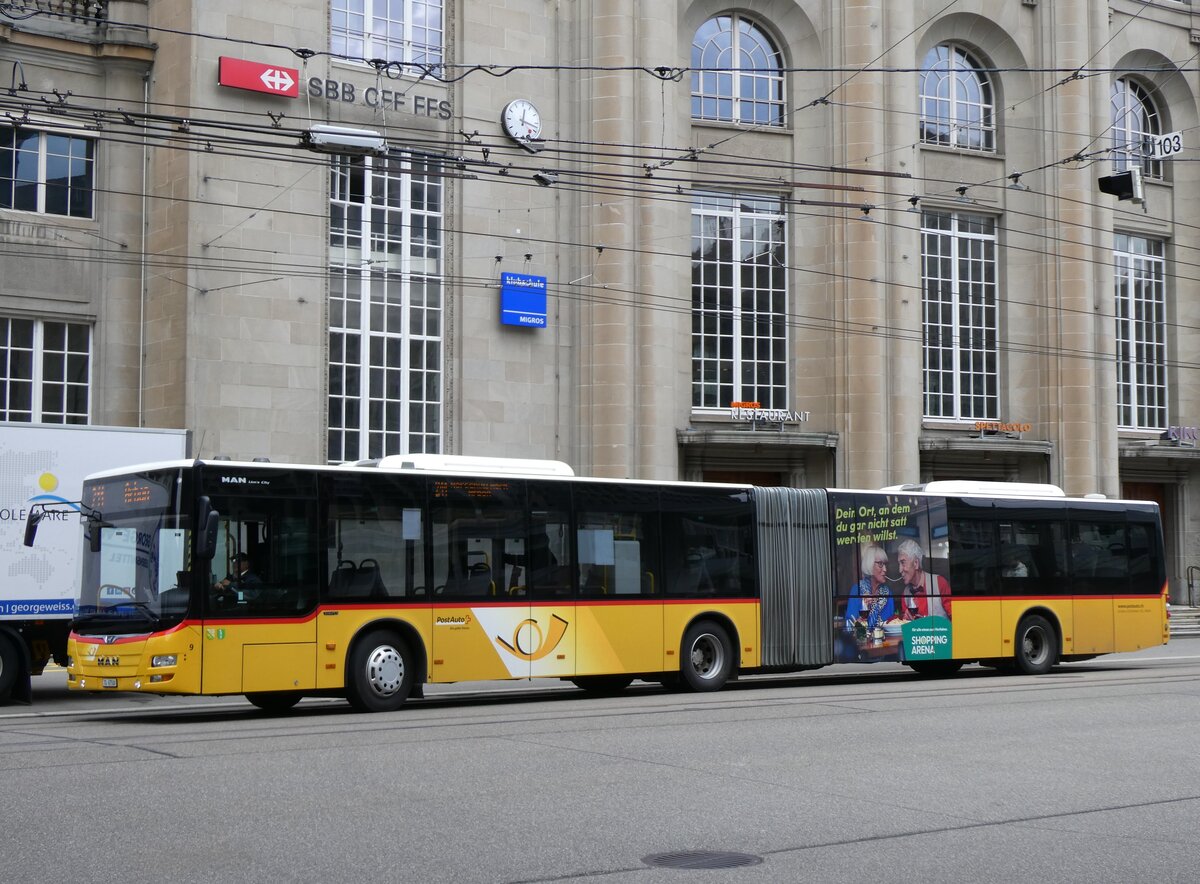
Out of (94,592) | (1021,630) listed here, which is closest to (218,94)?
(94,592)

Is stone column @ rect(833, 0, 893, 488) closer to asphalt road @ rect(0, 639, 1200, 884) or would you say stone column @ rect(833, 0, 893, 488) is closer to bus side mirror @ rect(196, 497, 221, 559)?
asphalt road @ rect(0, 639, 1200, 884)

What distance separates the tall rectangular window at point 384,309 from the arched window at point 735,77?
7.77m

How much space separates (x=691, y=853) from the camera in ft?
26.9

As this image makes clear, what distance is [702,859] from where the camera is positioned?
802cm

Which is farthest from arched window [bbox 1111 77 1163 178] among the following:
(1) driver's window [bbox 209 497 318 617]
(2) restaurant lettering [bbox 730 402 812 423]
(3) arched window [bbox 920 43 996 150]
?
(1) driver's window [bbox 209 497 318 617]

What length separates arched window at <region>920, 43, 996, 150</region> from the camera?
39.2 meters

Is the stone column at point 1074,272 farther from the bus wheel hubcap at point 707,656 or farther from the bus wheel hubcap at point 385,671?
the bus wheel hubcap at point 385,671

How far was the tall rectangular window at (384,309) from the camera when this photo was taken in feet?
103

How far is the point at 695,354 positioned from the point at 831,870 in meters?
28.8

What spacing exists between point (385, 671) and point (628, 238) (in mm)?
18803

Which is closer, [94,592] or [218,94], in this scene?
[94,592]

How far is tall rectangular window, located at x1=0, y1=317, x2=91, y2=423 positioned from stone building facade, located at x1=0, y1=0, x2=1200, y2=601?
76 mm

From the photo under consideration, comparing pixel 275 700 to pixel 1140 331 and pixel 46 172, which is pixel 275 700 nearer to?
pixel 46 172

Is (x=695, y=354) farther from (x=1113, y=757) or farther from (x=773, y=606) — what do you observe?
(x=1113, y=757)
